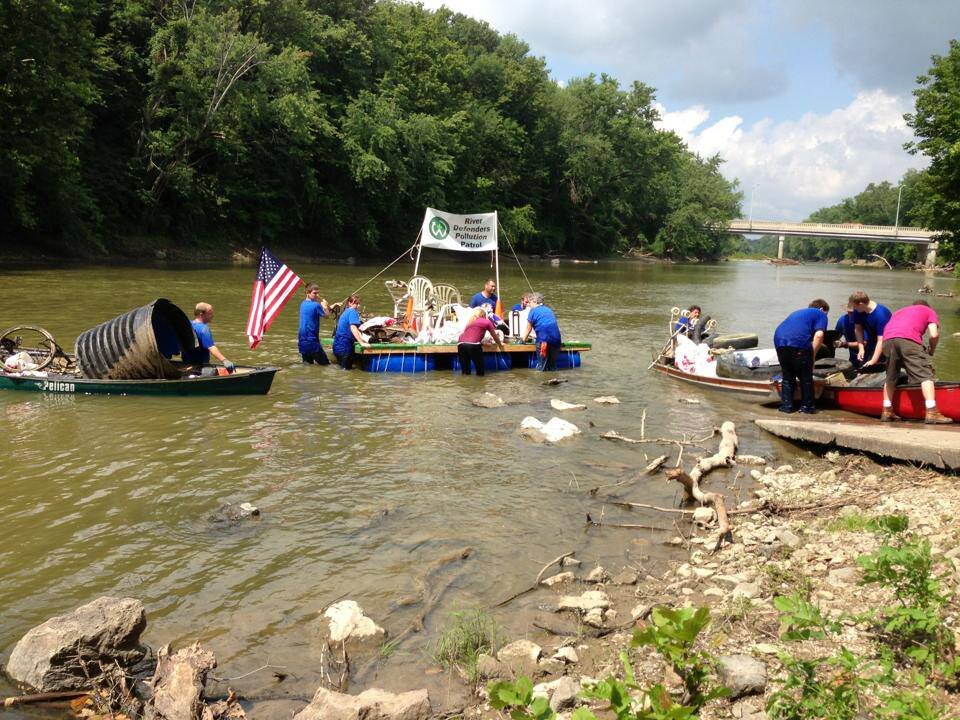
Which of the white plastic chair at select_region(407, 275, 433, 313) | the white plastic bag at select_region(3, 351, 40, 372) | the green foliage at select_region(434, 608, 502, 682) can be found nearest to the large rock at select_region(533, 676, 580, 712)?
the green foliage at select_region(434, 608, 502, 682)

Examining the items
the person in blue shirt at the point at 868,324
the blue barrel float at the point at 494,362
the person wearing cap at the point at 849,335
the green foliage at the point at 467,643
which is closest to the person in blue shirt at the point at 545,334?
the blue barrel float at the point at 494,362

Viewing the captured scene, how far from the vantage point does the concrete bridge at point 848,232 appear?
3703 inches

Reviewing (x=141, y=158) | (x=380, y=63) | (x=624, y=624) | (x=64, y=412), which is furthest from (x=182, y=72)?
(x=624, y=624)

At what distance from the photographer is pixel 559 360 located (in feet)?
55.6

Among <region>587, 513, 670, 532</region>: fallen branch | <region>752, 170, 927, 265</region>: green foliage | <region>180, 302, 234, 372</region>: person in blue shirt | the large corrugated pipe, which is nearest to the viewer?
<region>587, 513, 670, 532</region>: fallen branch

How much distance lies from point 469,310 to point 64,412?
8.73 meters

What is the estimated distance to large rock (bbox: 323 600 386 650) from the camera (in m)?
5.14

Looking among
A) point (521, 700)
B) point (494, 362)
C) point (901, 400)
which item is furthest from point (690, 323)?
point (521, 700)

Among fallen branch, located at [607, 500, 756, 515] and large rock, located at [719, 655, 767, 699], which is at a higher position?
large rock, located at [719, 655, 767, 699]

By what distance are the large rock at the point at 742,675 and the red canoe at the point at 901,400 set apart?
804 cm

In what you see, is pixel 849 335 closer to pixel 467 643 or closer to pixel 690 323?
pixel 690 323

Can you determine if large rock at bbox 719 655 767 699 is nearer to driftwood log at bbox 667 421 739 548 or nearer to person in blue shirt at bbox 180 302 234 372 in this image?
driftwood log at bbox 667 421 739 548

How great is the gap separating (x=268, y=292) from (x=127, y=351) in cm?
292

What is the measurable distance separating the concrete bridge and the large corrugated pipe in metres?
90.4
